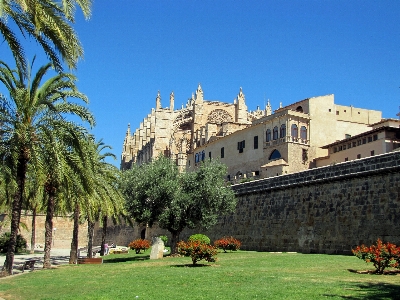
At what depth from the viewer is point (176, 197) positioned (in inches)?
977

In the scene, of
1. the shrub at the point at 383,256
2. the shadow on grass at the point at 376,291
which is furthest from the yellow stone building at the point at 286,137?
the shadow on grass at the point at 376,291

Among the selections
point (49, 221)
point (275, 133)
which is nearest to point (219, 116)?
point (275, 133)

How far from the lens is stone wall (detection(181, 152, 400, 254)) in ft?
60.6

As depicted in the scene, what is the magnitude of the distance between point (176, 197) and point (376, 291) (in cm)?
1563

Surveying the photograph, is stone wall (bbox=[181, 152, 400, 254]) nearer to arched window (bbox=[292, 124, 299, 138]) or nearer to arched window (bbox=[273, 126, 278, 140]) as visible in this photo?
arched window (bbox=[292, 124, 299, 138])

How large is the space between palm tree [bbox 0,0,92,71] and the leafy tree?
13.2 metres

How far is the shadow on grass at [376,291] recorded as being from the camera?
9.29 meters

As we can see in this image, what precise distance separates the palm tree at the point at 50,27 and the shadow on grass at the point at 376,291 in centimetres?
843

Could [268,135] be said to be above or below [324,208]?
above

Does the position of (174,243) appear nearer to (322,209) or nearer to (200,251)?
(322,209)

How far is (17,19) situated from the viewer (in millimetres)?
11555

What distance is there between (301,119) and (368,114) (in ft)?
31.0

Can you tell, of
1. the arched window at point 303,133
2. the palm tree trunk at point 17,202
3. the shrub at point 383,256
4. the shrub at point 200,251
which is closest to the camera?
the shrub at point 383,256

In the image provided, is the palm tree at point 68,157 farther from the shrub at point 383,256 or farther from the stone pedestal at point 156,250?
the shrub at point 383,256
